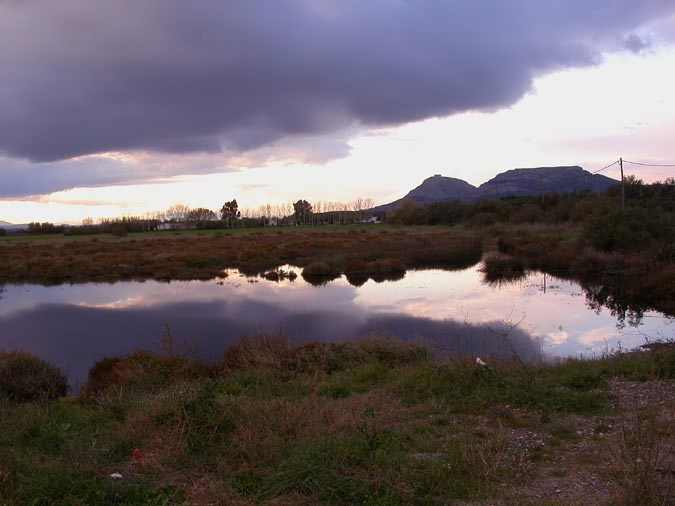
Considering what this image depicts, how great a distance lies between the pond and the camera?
17172 millimetres

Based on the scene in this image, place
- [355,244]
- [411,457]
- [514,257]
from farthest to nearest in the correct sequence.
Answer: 1. [355,244]
2. [514,257]
3. [411,457]

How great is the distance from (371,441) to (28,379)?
33.3 ft

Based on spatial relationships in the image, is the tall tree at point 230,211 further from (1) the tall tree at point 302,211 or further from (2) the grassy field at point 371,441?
(2) the grassy field at point 371,441

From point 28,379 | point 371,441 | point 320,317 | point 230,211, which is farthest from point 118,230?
point 371,441

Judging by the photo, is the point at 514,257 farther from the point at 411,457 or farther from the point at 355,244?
the point at 411,457

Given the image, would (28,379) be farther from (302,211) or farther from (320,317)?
(302,211)

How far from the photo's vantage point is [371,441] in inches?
241

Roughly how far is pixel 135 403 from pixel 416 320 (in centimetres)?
1375

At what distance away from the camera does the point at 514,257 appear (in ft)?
134

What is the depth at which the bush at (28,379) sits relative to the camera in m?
12.5

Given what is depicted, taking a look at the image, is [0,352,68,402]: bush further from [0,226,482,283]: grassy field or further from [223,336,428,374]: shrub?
[0,226,482,283]: grassy field

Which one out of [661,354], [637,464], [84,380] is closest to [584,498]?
[637,464]

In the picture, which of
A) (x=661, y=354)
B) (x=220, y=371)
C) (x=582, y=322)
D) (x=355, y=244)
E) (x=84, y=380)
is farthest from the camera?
(x=355, y=244)

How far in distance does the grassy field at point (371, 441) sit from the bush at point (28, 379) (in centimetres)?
272
